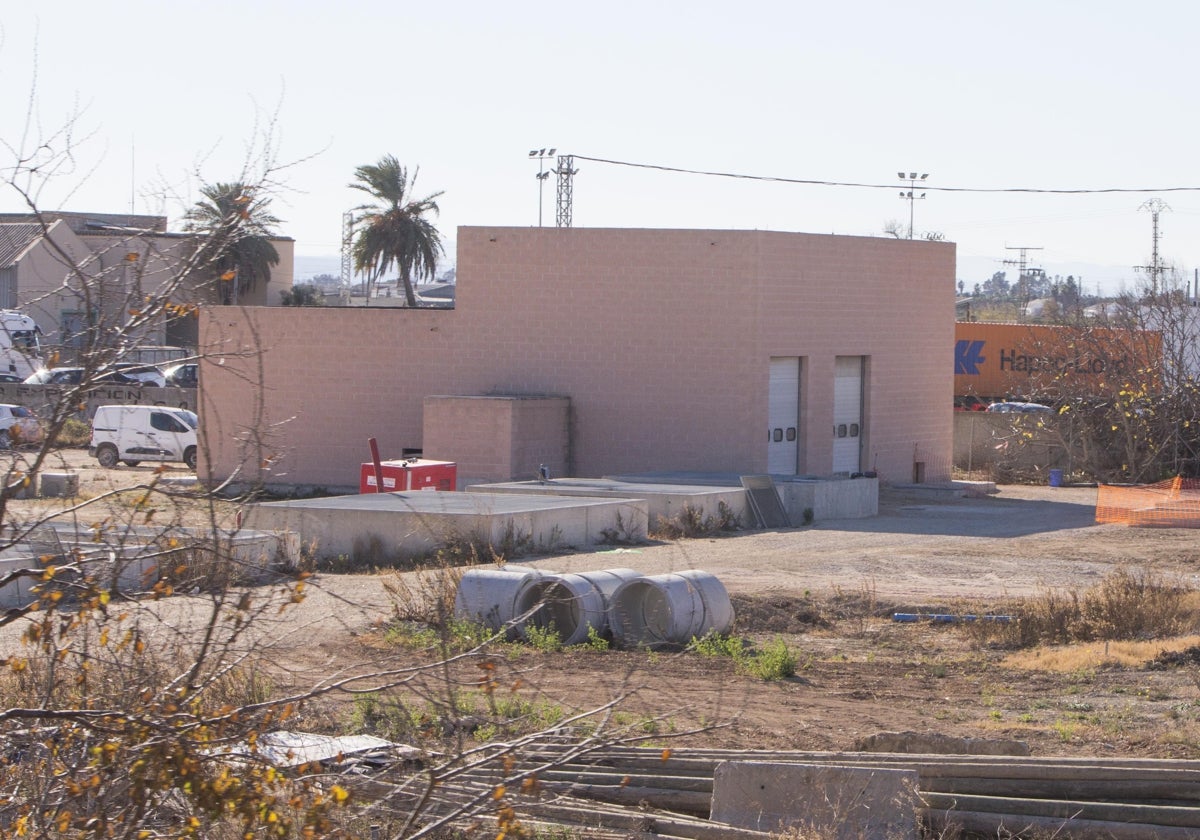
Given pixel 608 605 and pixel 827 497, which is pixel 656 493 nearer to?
pixel 827 497

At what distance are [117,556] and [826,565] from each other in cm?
1583

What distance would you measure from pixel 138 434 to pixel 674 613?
25.0 meters

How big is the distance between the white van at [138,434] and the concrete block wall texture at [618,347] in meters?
2.73

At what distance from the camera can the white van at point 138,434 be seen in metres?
35.2

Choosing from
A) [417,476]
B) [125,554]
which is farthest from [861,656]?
[417,476]

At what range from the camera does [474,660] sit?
474 inches

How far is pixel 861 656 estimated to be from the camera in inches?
548

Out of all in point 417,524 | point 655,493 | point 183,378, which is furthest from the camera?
point 183,378

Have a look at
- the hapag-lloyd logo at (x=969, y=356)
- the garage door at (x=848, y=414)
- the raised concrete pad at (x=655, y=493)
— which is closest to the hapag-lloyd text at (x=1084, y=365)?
the garage door at (x=848, y=414)

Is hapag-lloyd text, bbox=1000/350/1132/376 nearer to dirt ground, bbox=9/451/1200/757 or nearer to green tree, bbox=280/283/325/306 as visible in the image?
dirt ground, bbox=9/451/1200/757

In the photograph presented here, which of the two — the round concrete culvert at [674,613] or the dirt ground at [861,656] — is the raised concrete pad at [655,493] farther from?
the round concrete culvert at [674,613]

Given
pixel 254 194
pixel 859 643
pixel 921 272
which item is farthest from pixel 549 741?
pixel 921 272

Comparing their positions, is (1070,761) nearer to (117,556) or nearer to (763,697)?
(763,697)

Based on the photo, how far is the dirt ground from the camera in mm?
10000
